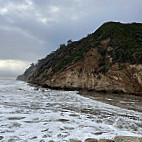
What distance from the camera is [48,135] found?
13.6 feet

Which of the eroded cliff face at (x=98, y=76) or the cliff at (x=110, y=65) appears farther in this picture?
the cliff at (x=110, y=65)

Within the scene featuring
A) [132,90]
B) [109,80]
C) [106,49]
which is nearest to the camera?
[132,90]

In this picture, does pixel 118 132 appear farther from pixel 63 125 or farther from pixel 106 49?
pixel 106 49

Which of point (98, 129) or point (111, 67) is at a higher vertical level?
point (111, 67)

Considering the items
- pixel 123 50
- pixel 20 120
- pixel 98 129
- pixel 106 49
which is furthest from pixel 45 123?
pixel 106 49

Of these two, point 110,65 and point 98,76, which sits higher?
point 110,65

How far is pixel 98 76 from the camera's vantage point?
62.1 ft

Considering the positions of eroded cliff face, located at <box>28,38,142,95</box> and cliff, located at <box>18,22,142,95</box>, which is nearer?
eroded cliff face, located at <box>28,38,142,95</box>

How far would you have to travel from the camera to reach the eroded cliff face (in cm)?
1555

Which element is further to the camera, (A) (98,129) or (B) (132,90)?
(B) (132,90)

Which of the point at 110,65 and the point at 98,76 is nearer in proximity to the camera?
the point at 110,65

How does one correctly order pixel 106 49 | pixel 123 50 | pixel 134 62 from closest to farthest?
pixel 134 62
pixel 123 50
pixel 106 49

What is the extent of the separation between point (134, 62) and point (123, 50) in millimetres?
3507

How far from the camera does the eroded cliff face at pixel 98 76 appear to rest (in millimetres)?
15545
